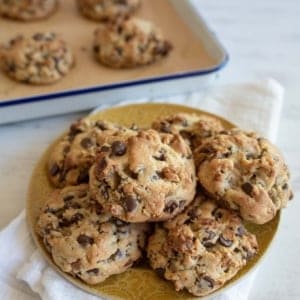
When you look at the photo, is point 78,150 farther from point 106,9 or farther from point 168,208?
point 106,9

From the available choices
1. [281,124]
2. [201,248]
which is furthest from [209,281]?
[281,124]

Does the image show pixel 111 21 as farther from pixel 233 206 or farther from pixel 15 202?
pixel 233 206

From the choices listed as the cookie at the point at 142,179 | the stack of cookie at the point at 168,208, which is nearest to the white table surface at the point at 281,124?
the stack of cookie at the point at 168,208

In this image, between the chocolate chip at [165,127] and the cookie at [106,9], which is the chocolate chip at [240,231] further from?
the cookie at [106,9]

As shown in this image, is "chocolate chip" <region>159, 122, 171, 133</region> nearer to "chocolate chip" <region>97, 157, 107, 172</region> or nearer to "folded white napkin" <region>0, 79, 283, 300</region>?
"chocolate chip" <region>97, 157, 107, 172</region>

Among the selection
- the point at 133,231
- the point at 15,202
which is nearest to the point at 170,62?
the point at 15,202

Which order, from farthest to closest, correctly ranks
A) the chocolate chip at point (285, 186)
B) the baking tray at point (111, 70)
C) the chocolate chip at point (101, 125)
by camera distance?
the baking tray at point (111, 70)
the chocolate chip at point (101, 125)
the chocolate chip at point (285, 186)
